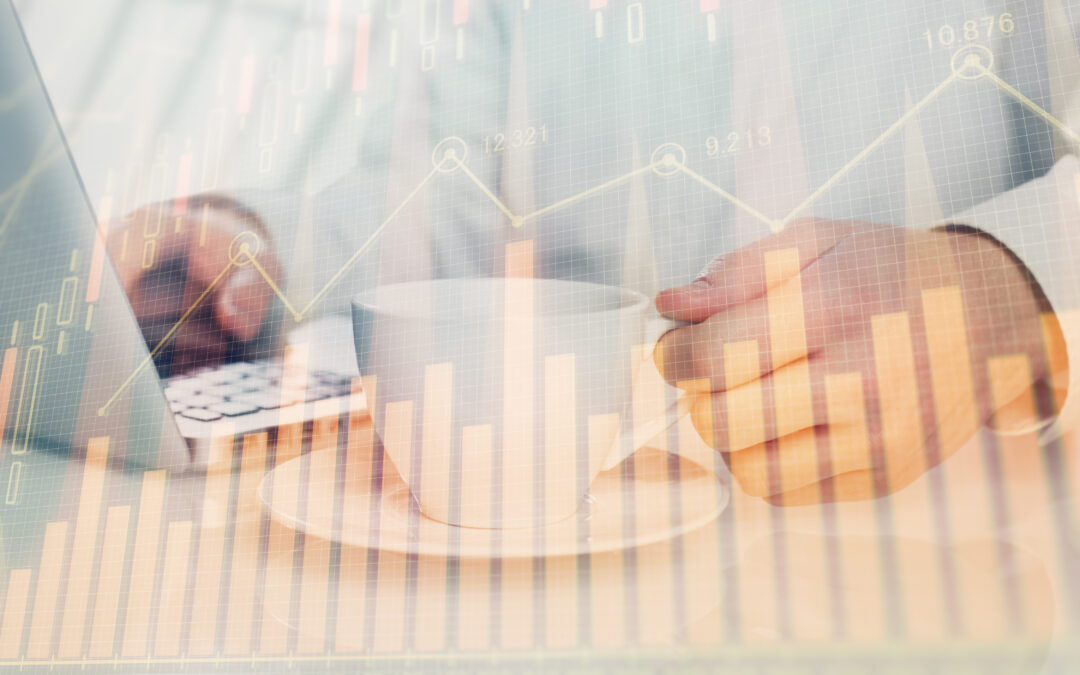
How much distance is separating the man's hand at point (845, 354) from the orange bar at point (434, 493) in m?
0.09

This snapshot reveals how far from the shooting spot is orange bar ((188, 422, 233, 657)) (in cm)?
29

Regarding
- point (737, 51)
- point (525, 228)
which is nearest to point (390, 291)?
point (525, 228)

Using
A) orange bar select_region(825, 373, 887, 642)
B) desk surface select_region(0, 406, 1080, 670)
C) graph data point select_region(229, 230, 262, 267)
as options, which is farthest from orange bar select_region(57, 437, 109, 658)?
orange bar select_region(825, 373, 887, 642)

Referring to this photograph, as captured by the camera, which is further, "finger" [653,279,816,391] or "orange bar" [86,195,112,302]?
"orange bar" [86,195,112,302]

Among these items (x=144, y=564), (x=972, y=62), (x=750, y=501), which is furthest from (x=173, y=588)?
(x=972, y=62)

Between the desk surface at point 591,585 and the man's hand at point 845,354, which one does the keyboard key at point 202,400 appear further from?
the man's hand at point 845,354

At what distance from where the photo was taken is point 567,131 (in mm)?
319

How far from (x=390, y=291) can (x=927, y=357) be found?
0.21 m

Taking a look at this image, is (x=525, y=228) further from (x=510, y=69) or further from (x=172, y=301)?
(x=172, y=301)

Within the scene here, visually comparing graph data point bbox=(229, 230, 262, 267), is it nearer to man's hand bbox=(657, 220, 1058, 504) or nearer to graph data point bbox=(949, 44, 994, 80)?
man's hand bbox=(657, 220, 1058, 504)

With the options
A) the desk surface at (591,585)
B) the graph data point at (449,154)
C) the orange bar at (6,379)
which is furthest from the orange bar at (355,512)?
the orange bar at (6,379)

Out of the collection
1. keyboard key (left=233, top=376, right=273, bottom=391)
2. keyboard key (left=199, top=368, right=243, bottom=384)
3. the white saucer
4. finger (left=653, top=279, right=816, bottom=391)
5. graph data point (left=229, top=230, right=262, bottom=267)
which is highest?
graph data point (left=229, top=230, right=262, bottom=267)

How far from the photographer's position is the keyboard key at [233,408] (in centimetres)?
33

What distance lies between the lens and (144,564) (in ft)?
1.02
